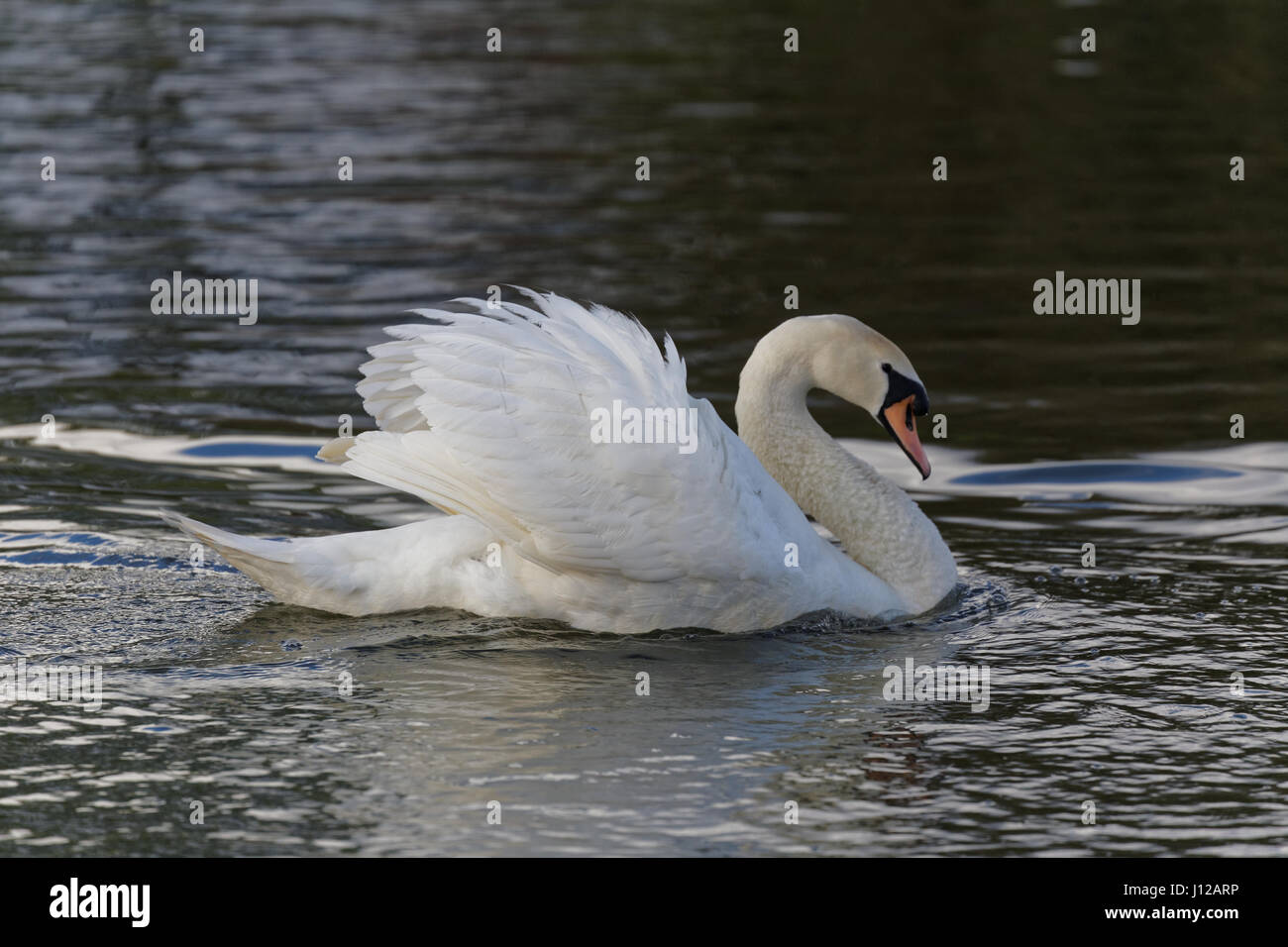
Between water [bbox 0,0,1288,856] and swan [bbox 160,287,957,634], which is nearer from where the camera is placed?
water [bbox 0,0,1288,856]

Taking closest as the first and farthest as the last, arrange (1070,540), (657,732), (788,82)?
(657,732) → (1070,540) → (788,82)

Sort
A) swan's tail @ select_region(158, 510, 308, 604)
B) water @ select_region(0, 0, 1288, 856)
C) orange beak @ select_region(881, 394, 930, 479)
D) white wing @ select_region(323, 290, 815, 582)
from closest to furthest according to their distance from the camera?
1. water @ select_region(0, 0, 1288, 856)
2. white wing @ select_region(323, 290, 815, 582)
3. swan's tail @ select_region(158, 510, 308, 604)
4. orange beak @ select_region(881, 394, 930, 479)

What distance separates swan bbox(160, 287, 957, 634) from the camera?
23.6 feet

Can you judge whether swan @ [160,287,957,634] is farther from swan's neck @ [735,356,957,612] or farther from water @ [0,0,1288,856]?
water @ [0,0,1288,856]

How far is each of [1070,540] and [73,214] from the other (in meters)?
11.5

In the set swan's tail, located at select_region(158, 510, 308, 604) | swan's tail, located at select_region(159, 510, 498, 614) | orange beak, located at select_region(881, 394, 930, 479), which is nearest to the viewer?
swan's tail, located at select_region(158, 510, 308, 604)

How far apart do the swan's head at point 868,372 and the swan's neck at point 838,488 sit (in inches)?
4.8

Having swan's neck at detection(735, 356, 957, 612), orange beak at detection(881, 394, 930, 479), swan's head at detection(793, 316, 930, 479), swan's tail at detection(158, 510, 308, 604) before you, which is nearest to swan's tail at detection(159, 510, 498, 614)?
swan's tail at detection(158, 510, 308, 604)

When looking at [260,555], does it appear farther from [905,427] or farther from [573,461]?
[905,427]

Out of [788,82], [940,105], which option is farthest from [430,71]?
[940,105]

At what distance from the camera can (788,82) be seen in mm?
25391

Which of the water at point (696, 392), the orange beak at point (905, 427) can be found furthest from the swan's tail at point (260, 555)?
the orange beak at point (905, 427)

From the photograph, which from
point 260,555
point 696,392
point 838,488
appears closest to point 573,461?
point 260,555

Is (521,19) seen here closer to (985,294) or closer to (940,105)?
(940,105)
